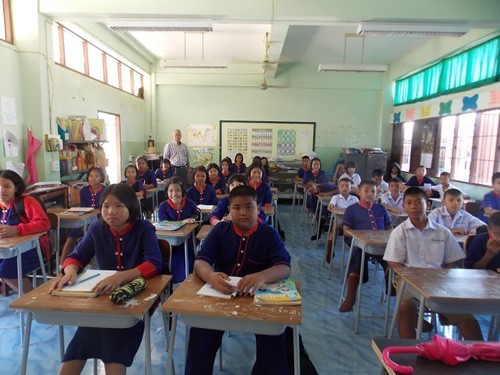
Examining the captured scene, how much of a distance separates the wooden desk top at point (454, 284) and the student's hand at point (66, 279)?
165cm

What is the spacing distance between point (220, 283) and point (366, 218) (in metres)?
2.20

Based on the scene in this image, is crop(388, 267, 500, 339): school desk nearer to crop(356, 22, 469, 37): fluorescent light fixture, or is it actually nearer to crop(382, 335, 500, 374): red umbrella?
crop(382, 335, 500, 374): red umbrella

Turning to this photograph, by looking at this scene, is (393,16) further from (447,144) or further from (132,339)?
(132,339)

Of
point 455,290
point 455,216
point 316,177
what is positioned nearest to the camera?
point 455,290

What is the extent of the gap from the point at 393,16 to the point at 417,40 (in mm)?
3161

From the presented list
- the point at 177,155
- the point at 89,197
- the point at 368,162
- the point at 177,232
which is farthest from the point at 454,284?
the point at 368,162

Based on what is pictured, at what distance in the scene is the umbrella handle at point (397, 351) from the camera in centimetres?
98

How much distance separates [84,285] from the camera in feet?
4.92

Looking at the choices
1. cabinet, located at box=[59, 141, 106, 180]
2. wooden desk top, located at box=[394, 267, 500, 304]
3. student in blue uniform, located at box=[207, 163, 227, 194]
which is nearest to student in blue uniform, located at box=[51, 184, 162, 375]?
wooden desk top, located at box=[394, 267, 500, 304]

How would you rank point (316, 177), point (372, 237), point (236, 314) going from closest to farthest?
point (236, 314)
point (372, 237)
point (316, 177)

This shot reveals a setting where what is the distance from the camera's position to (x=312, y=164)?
21.7 ft

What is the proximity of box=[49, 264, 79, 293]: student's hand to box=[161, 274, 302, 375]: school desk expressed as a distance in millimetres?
500

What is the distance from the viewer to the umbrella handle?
977mm

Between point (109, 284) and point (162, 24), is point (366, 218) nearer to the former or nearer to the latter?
point (109, 284)
